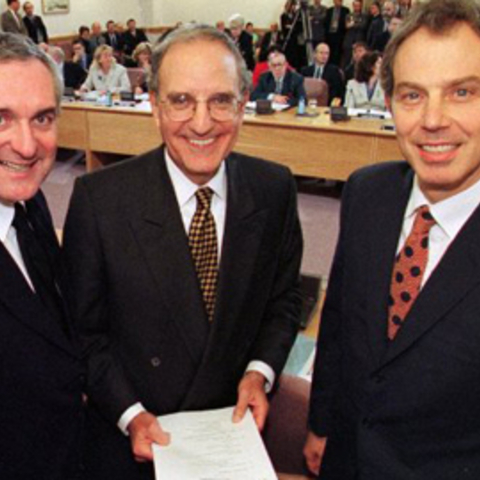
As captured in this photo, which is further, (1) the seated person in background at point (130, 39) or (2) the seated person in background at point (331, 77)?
(1) the seated person in background at point (130, 39)

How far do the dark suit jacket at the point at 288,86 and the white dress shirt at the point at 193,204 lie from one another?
196 inches

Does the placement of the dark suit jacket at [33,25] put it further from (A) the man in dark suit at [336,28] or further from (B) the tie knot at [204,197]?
(B) the tie knot at [204,197]

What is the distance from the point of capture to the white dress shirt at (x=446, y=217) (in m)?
1.16

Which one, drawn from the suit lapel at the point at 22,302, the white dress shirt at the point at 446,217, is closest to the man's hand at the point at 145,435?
the suit lapel at the point at 22,302

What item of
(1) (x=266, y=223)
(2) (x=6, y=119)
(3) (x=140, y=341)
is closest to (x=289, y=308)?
(1) (x=266, y=223)

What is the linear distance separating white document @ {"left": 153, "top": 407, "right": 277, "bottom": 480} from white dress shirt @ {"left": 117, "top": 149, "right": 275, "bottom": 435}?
0.33ft

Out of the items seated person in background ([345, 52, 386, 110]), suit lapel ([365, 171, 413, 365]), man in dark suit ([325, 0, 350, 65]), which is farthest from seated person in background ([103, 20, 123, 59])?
suit lapel ([365, 171, 413, 365])

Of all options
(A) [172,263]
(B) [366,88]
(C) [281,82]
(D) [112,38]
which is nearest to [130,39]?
(D) [112,38]

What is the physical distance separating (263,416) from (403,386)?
420mm

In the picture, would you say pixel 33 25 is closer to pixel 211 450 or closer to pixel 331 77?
pixel 331 77

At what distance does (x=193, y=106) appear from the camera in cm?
135

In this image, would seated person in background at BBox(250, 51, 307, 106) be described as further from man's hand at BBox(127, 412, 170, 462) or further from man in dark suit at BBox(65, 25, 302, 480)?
man's hand at BBox(127, 412, 170, 462)

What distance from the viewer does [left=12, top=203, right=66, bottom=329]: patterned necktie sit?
1351mm

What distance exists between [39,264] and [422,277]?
2.97ft
